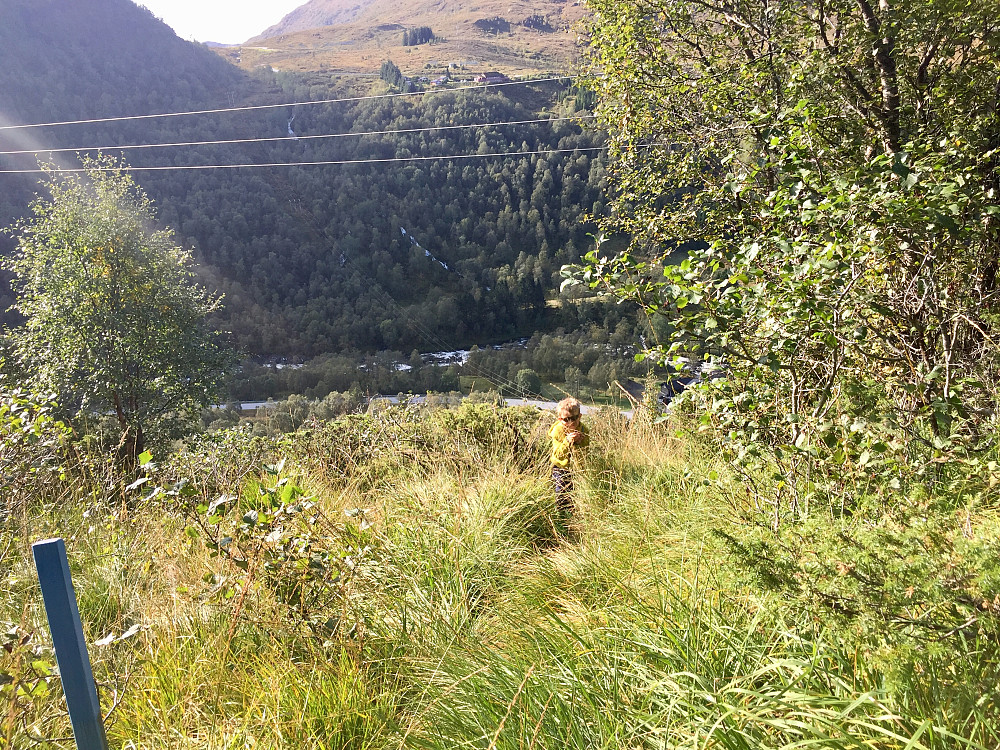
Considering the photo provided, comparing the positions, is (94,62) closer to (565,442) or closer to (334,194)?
(334,194)

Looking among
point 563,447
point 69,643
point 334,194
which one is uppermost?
point 334,194

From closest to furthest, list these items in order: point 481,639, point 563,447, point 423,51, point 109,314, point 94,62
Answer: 1. point 481,639
2. point 563,447
3. point 109,314
4. point 94,62
5. point 423,51

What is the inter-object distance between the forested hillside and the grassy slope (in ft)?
225

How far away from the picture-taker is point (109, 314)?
1470 cm

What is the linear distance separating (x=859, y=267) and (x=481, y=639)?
2.06m

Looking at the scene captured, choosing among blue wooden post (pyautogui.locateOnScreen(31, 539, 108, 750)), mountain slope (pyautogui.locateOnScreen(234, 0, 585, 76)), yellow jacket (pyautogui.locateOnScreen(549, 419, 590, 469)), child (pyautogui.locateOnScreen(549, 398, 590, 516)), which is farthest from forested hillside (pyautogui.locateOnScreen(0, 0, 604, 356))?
blue wooden post (pyautogui.locateOnScreen(31, 539, 108, 750))

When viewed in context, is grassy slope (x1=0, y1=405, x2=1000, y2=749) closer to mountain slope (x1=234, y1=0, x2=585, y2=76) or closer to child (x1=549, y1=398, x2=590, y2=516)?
child (x1=549, y1=398, x2=590, y2=516)

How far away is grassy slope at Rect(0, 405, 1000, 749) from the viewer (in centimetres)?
138

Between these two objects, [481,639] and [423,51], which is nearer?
[481,639]

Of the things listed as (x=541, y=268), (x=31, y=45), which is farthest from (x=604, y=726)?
(x=31, y=45)

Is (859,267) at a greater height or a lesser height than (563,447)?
greater

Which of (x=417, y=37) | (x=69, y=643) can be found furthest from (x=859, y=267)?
(x=417, y=37)

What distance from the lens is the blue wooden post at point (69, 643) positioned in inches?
53.6

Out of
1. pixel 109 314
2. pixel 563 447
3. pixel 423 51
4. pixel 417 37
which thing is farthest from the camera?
pixel 417 37
